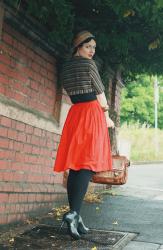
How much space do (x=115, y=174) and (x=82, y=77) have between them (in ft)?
3.76

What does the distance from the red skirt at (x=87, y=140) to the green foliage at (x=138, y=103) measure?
3694 centimetres

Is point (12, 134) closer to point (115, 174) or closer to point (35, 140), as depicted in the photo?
point (35, 140)

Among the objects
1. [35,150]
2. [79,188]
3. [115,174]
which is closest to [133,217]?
[115,174]

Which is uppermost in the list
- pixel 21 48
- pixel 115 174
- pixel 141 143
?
pixel 141 143

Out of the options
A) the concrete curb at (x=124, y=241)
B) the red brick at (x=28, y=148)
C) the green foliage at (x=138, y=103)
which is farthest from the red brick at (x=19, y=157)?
the green foliage at (x=138, y=103)

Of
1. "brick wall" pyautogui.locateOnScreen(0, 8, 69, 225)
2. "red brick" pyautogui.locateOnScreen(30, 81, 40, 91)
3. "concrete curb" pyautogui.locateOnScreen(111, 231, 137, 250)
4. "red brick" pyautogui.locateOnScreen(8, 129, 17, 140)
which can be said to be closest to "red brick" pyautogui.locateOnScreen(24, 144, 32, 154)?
"brick wall" pyautogui.locateOnScreen(0, 8, 69, 225)

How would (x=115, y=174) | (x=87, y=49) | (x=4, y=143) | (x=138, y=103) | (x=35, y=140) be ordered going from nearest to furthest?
(x=87, y=49) → (x=4, y=143) → (x=115, y=174) → (x=35, y=140) → (x=138, y=103)

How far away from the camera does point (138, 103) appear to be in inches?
1654

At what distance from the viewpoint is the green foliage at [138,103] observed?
41.7 meters

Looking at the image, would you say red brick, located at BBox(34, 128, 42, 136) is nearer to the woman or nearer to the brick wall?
the brick wall

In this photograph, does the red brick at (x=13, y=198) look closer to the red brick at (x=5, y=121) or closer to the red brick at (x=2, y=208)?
the red brick at (x=2, y=208)

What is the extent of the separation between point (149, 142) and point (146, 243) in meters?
27.1

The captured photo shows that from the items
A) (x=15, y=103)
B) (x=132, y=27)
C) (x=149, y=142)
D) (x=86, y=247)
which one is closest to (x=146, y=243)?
(x=86, y=247)

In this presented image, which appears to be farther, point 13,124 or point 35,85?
point 35,85
